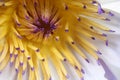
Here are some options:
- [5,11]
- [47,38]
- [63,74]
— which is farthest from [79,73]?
A: [5,11]

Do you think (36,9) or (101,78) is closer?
(36,9)

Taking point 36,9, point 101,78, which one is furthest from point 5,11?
point 101,78

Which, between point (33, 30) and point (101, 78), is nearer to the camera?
point (33, 30)

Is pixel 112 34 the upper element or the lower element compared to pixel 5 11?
lower

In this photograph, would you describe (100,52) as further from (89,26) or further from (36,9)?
(36,9)

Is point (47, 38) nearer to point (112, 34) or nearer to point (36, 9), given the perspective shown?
point (36, 9)

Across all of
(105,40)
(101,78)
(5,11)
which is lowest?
(101,78)
